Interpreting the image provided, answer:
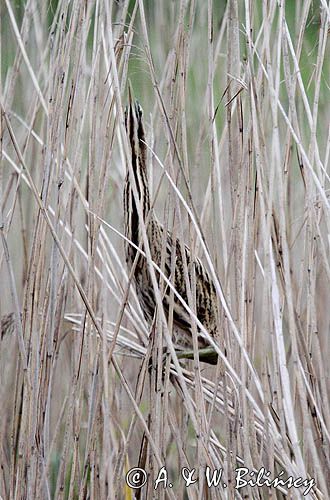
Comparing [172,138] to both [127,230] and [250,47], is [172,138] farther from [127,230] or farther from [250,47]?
[127,230]

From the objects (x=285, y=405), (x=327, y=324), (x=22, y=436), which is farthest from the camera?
(x=327, y=324)

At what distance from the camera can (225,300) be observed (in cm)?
82

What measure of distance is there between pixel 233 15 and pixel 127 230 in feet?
1.04

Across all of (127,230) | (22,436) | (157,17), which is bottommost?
(22,436)

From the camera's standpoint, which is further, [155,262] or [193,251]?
[155,262]

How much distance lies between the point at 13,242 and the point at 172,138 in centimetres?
73

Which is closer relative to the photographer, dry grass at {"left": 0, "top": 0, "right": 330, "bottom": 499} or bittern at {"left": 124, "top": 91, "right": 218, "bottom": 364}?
dry grass at {"left": 0, "top": 0, "right": 330, "bottom": 499}

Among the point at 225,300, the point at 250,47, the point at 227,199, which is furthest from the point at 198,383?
the point at 227,199

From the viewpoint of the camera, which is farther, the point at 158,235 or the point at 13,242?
the point at 13,242

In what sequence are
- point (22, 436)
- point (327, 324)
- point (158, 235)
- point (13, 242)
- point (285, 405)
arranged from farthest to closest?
→ point (13, 242), point (327, 324), point (158, 235), point (22, 436), point (285, 405)

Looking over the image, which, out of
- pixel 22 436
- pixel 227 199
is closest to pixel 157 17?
pixel 227 199

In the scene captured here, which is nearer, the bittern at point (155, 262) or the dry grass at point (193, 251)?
the dry grass at point (193, 251)

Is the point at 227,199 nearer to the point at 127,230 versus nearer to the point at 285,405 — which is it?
the point at 127,230

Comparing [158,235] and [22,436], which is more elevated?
[158,235]
